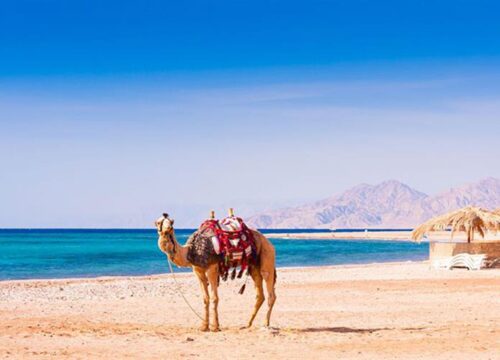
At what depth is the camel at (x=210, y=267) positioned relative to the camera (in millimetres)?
12820

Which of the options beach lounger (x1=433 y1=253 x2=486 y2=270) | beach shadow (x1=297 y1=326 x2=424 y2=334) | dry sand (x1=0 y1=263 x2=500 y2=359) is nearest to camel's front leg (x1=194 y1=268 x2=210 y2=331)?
dry sand (x1=0 y1=263 x2=500 y2=359)

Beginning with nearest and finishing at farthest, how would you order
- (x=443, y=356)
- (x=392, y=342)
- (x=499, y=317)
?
(x=443, y=356), (x=392, y=342), (x=499, y=317)

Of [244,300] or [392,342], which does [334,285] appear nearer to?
[244,300]

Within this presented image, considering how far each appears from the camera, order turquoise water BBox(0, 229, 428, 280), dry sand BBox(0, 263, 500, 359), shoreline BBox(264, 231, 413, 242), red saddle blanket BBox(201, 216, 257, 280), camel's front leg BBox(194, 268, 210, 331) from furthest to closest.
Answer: shoreline BBox(264, 231, 413, 242)
turquoise water BBox(0, 229, 428, 280)
camel's front leg BBox(194, 268, 210, 331)
red saddle blanket BBox(201, 216, 257, 280)
dry sand BBox(0, 263, 500, 359)


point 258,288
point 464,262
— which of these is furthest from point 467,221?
point 258,288

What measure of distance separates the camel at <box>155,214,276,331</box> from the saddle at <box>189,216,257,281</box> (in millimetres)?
164

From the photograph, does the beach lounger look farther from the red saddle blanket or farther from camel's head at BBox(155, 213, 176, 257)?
camel's head at BBox(155, 213, 176, 257)

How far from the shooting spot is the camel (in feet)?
42.1

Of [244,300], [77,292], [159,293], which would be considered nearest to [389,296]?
[244,300]

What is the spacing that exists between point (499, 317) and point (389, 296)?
5.35 m

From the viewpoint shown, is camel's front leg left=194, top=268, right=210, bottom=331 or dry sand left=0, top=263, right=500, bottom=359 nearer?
dry sand left=0, top=263, right=500, bottom=359

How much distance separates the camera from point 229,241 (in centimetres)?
1346

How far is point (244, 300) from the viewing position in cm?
2017

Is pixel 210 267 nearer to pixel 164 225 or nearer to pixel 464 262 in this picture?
pixel 164 225
